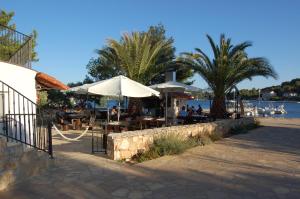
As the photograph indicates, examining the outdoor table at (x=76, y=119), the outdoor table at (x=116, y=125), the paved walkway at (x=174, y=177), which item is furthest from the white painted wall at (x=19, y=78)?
the outdoor table at (x=76, y=119)

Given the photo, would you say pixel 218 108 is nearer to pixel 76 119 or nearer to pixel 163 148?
pixel 76 119

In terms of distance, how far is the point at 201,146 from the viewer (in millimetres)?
11836

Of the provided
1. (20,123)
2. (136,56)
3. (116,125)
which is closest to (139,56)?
(136,56)

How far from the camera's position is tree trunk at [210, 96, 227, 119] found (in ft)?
62.5

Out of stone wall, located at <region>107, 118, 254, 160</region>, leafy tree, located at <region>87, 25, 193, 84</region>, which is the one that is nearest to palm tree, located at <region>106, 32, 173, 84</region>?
leafy tree, located at <region>87, 25, 193, 84</region>

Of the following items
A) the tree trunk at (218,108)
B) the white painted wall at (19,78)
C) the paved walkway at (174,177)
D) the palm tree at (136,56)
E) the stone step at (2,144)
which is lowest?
the paved walkway at (174,177)

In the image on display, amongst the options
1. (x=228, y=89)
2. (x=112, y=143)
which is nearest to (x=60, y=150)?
(x=112, y=143)

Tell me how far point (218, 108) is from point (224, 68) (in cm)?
220

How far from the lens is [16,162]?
22.8 ft

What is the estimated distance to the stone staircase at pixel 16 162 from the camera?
6.69 meters

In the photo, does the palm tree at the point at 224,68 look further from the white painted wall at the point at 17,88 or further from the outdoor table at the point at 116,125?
the white painted wall at the point at 17,88

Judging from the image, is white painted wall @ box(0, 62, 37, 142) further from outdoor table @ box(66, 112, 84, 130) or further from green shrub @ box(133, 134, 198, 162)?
outdoor table @ box(66, 112, 84, 130)

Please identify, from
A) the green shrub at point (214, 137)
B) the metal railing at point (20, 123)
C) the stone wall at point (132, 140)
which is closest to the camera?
the metal railing at point (20, 123)

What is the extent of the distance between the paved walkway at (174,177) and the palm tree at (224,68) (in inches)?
343
